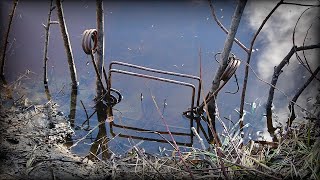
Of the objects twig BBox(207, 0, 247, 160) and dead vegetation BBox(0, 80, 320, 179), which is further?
twig BBox(207, 0, 247, 160)

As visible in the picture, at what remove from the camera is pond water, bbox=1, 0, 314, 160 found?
4.59m

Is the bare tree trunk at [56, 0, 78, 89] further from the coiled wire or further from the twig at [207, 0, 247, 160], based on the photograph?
the twig at [207, 0, 247, 160]

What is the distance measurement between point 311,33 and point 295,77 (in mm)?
1186

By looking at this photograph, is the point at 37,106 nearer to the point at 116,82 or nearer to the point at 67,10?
the point at 116,82

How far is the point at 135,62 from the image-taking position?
19.0ft

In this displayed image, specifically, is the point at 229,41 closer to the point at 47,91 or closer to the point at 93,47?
the point at 93,47

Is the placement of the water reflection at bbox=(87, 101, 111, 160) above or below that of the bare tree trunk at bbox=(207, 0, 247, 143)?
below

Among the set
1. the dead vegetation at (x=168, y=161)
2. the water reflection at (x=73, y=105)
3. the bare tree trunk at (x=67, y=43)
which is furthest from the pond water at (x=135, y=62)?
the dead vegetation at (x=168, y=161)

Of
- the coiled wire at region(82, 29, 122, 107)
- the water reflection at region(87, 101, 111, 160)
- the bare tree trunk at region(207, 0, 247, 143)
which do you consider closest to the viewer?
the bare tree trunk at region(207, 0, 247, 143)

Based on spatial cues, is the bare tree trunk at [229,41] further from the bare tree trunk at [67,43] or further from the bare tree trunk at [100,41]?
the bare tree trunk at [67,43]

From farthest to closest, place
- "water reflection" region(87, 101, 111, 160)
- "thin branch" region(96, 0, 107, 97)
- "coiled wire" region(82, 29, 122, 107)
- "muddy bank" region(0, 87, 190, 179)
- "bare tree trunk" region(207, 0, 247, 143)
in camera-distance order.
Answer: "thin branch" region(96, 0, 107, 97) < "coiled wire" region(82, 29, 122, 107) < "water reflection" region(87, 101, 111, 160) < "bare tree trunk" region(207, 0, 247, 143) < "muddy bank" region(0, 87, 190, 179)

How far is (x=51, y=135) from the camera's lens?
13.3ft

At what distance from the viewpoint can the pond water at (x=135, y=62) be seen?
459 centimetres

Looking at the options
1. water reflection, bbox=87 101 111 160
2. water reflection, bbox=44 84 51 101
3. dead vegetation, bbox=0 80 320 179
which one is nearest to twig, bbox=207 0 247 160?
dead vegetation, bbox=0 80 320 179
